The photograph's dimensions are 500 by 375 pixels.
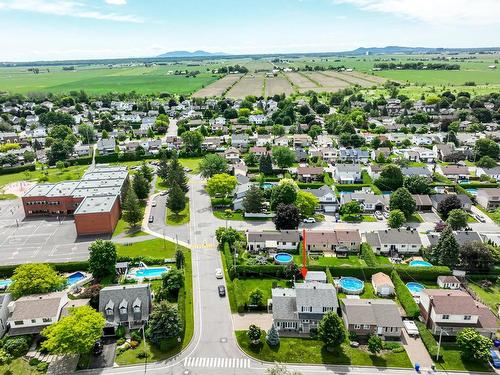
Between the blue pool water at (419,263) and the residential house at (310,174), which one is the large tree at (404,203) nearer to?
the blue pool water at (419,263)

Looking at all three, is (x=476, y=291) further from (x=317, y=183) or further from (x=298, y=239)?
(x=317, y=183)

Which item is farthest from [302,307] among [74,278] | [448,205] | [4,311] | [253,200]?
[448,205]

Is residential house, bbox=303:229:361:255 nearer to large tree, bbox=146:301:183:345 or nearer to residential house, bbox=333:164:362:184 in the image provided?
large tree, bbox=146:301:183:345

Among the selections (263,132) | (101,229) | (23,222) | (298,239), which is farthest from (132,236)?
(263,132)

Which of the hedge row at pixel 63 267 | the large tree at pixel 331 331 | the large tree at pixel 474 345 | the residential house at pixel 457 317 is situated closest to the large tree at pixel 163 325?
the large tree at pixel 331 331

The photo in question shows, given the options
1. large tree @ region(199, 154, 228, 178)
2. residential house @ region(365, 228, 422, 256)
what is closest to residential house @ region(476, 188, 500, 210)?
residential house @ region(365, 228, 422, 256)

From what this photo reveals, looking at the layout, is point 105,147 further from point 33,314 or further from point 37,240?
point 33,314

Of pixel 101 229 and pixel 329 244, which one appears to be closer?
pixel 329 244
